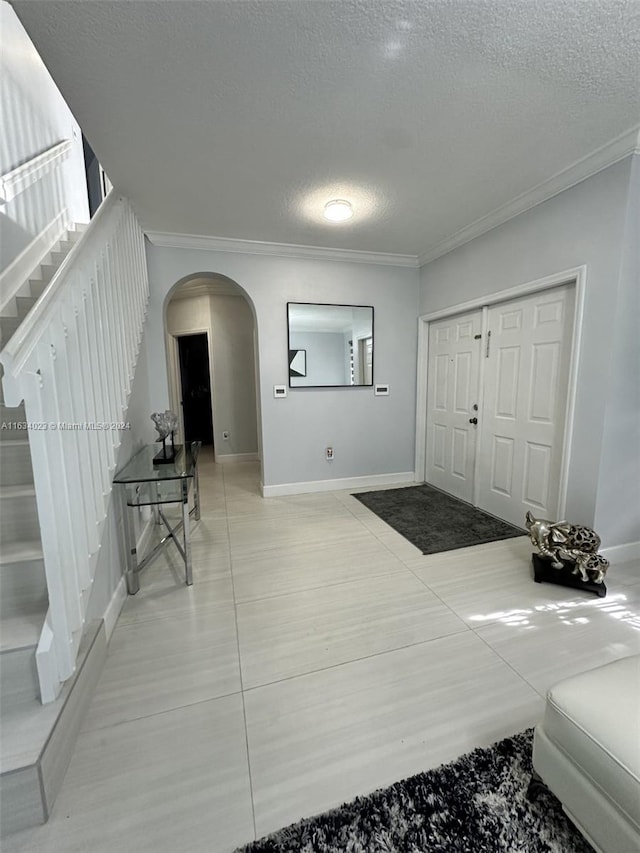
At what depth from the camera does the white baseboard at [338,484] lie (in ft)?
12.5

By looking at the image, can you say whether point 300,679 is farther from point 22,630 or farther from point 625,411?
point 625,411

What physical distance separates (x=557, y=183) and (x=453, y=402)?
1940 mm

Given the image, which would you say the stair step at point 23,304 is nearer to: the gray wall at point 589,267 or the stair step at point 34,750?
the stair step at point 34,750

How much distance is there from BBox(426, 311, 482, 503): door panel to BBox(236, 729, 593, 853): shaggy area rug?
2.63 m

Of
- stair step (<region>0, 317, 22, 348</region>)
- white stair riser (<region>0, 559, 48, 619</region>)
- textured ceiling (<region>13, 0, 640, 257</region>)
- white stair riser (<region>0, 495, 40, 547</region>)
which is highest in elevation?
textured ceiling (<region>13, 0, 640, 257</region>)

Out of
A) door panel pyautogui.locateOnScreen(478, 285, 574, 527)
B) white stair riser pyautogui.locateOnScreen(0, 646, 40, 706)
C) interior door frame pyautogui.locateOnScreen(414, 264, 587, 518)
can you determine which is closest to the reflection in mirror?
interior door frame pyautogui.locateOnScreen(414, 264, 587, 518)

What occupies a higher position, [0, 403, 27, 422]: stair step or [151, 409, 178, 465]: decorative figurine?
[0, 403, 27, 422]: stair step

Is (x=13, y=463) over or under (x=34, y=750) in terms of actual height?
over

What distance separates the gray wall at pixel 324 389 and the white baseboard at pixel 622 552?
7.06 feet

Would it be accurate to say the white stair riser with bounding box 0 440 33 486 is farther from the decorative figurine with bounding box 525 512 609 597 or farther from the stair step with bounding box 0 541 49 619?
the decorative figurine with bounding box 525 512 609 597

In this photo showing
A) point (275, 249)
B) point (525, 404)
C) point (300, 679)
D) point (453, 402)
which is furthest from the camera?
point (453, 402)

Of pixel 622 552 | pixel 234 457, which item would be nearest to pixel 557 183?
pixel 622 552

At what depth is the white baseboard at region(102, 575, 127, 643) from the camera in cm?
177

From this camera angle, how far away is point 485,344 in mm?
3172
